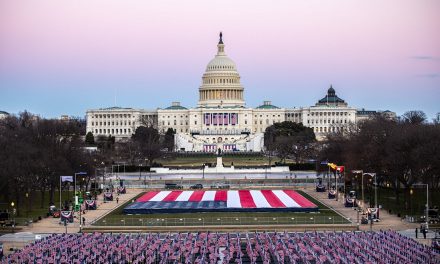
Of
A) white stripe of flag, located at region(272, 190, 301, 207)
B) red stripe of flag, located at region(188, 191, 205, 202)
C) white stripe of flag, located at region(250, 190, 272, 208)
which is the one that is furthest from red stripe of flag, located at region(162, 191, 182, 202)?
white stripe of flag, located at region(272, 190, 301, 207)

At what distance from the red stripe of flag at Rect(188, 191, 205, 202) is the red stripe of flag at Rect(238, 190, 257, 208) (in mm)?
3313

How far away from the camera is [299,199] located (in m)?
74.0

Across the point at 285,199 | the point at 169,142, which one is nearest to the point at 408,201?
the point at 285,199

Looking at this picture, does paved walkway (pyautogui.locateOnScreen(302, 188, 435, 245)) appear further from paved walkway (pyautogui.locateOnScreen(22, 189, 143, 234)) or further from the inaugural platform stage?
paved walkway (pyautogui.locateOnScreen(22, 189, 143, 234))

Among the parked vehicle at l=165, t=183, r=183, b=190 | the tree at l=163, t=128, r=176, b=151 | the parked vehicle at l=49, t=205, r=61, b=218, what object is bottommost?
the parked vehicle at l=49, t=205, r=61, b=218

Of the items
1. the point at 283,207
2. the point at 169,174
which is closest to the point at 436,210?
the point at 283,207

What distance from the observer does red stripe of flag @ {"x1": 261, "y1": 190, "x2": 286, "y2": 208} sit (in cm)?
6814

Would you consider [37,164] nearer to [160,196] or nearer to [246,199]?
[160,196]

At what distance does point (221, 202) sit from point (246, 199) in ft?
11.4

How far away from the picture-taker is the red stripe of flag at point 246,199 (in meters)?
68.2

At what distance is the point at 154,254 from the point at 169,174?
63125mm

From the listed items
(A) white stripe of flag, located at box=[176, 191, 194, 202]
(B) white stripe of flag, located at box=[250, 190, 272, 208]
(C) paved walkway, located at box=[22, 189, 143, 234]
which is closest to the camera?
(C) paved walkway, located at box=[22, 189, 143, 234]

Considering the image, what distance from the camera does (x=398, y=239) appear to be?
46.2m

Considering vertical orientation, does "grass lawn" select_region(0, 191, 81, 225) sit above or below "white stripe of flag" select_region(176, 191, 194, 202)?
below
